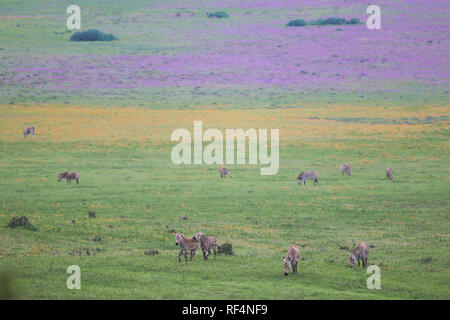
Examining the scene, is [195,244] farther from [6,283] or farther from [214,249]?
[6,283]

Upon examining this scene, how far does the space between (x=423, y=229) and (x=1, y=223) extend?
1475cm

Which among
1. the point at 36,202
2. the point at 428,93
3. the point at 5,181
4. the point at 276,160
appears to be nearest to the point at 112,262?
the point at 36,202

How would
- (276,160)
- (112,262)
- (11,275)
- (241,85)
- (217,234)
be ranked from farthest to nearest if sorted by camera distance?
1. (241,85)
2. (276,160)
3. (217,234)
4. (112,262)
5. (11,275)

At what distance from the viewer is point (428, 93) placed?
68.8 m

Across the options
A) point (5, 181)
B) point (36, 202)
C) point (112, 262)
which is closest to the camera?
point (112, 262)

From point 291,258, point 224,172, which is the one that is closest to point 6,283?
point 291,258

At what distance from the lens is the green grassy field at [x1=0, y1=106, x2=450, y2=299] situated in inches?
636

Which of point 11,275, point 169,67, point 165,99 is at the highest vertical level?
point 169,67

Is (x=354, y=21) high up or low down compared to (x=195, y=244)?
up

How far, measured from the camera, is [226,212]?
86.1ft

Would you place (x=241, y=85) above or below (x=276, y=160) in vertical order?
above

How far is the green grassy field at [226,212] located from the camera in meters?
16.2

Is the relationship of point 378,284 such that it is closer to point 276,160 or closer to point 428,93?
point 276,160

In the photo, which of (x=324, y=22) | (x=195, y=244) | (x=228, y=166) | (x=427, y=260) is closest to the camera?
(x=195, y=244)
